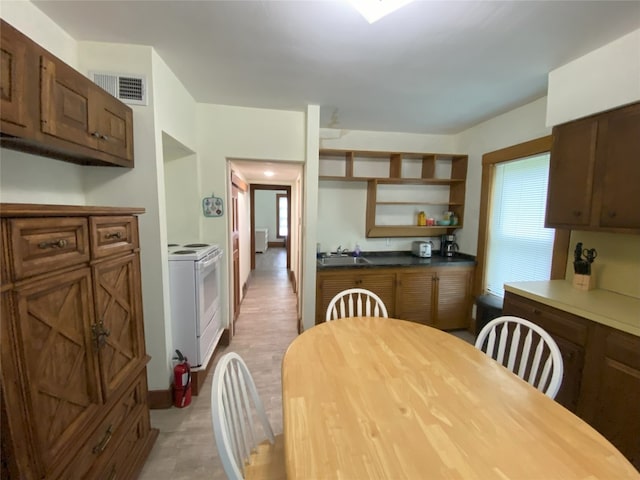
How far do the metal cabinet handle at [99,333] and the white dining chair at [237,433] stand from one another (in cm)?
62

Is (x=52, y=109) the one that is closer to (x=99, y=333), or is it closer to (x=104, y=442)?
(x=99, y=333)

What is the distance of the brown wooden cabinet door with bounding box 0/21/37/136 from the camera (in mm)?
966

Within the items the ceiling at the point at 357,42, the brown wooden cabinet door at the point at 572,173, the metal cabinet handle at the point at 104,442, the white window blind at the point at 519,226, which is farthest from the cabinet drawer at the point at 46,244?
the white window blind at the point at 519,226

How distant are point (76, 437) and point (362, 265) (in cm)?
241

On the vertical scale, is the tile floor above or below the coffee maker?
below

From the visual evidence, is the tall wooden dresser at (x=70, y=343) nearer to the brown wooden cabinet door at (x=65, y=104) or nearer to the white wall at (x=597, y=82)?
the brown wooden cabinet door at (x=65, y=104)

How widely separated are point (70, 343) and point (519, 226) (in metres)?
3.50

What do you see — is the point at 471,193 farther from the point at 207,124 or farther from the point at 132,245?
the point at 132,245

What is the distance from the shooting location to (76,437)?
3.40 ft

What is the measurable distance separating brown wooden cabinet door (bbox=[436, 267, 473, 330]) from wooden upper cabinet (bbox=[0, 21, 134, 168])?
10.5 ft

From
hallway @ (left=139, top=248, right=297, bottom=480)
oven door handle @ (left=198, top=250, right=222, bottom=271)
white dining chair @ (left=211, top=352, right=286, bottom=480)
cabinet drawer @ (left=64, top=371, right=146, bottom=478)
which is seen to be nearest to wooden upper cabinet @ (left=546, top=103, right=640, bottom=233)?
white dining chair @ (left=211, top=352, right=286, bottom=480)

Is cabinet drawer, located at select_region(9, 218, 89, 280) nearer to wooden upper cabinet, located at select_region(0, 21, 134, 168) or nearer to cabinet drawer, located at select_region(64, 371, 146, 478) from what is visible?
wooden upper cabinet, located at select_region(0, 21, 134, 168)

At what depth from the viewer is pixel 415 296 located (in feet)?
10.1

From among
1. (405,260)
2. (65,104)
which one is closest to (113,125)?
(65,104)
